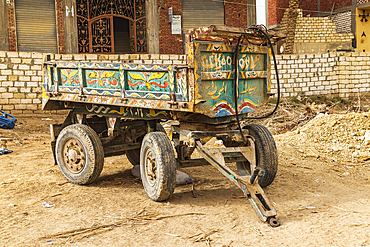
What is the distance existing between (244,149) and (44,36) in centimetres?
1218

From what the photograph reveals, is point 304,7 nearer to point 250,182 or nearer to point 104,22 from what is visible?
point 104,22

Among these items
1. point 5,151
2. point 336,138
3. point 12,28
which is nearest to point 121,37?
point 12,28

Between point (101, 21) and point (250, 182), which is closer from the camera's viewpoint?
point (250, 182)

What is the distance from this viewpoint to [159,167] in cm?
471

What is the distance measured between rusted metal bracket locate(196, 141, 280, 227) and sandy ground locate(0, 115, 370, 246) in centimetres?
14

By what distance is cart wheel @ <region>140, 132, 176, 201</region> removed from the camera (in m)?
4.69

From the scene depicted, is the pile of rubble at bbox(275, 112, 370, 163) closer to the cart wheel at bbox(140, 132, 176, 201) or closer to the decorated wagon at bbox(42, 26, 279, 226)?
the decorated wagon at bbox(42, 26, 279, 226)

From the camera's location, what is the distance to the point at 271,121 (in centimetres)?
1173

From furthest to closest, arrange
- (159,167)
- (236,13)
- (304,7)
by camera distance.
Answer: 1. (304,7)
2. (236,13)
3. (159,167)

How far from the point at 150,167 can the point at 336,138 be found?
5083 mm

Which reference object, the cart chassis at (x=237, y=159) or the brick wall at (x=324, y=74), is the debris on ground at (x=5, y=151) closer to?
the cart chassis at (x=237, y=159)

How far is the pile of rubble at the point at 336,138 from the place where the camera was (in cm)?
772

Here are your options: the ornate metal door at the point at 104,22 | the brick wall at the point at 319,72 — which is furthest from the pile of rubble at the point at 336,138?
the ornate metal door at the point at 104,22

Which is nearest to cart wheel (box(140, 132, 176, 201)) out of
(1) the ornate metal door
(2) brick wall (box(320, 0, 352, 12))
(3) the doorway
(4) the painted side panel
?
(4) the painted side panel
